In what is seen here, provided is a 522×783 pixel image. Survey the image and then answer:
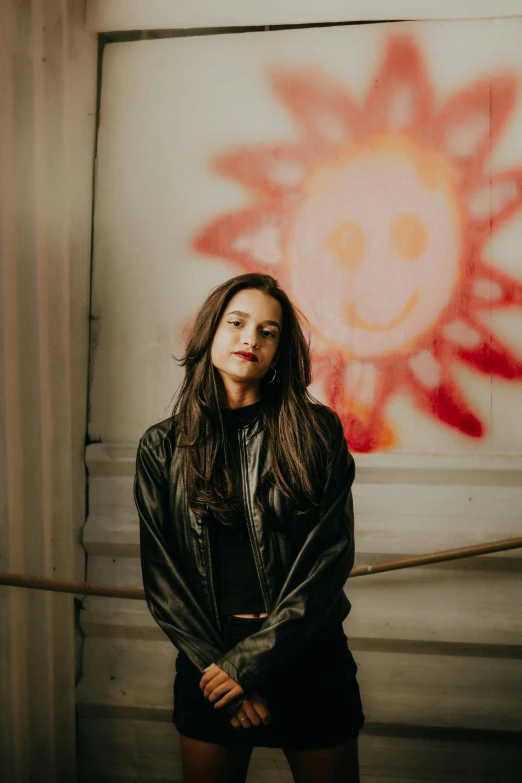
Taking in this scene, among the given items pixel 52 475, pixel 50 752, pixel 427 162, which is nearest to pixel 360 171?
pixel 427 162

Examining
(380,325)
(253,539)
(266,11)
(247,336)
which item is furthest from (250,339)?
(266,11)

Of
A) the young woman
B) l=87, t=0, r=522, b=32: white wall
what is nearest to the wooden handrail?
Answer: the young woman

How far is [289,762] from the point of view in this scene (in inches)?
66.2

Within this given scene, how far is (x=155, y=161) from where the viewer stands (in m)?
2.58

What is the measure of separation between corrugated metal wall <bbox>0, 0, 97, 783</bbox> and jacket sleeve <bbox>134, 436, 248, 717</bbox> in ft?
2.48

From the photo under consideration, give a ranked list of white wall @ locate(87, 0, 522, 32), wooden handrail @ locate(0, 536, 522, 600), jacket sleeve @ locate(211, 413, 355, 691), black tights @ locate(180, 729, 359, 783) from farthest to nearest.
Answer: white wall @ locate(87, 0, 522, 32) < wooden handrail @ locate(0, 536, 522, 600) < black tights @ locate(180, 729, 359, 783) < jacket sleeve @ locate(211, 413, 355, 691)

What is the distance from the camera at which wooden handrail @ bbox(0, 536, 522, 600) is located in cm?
221

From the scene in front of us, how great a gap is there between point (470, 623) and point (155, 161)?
2052 mm

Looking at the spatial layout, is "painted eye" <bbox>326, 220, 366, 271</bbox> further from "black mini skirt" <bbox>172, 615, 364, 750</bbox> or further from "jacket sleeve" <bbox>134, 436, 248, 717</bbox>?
"black mini skirt" <bbox>172, 615, 364, 750</bbox>

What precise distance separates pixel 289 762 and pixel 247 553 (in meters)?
0.53

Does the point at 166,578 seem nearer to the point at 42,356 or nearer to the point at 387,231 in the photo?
the point at 42,356

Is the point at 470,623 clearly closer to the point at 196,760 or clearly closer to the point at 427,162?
the point at 196,760

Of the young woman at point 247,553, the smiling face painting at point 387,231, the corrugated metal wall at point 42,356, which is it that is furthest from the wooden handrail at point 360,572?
the young woman at point 247,553

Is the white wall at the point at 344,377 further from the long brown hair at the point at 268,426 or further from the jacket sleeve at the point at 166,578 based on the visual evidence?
the jacket sleeve at the point at 166,578
